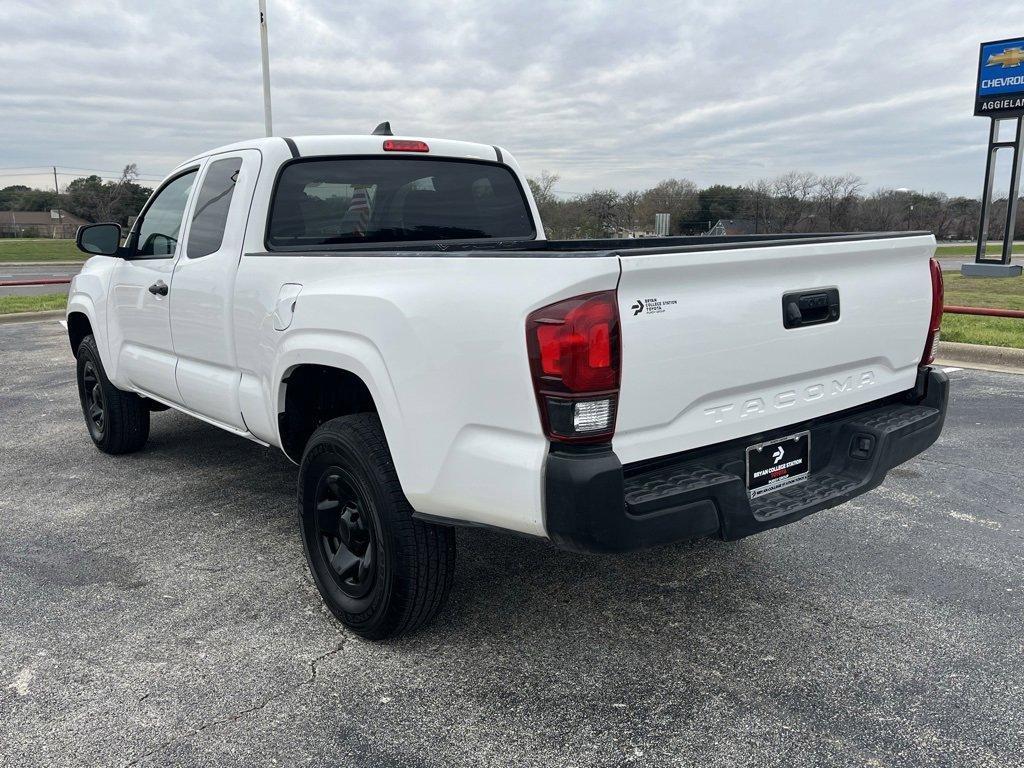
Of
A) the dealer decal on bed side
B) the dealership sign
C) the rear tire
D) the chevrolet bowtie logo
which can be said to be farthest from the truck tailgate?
the chevrolet bowtie logo

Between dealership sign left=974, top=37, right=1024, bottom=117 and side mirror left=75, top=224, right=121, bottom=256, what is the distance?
931 inches

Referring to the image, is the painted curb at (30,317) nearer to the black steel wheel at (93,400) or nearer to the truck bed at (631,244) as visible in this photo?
the black steel wheel at (93,400)

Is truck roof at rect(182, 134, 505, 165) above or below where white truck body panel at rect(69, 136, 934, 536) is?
above

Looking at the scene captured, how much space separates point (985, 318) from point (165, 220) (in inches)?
469

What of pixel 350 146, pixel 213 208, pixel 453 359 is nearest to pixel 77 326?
pixel 213 208

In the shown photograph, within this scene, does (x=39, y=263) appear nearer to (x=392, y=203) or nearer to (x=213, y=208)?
(x=213, y=208)

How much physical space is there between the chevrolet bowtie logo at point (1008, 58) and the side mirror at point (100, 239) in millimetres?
23787

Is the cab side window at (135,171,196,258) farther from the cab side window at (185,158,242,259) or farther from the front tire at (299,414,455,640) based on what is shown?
the front tire at (299,414,455,640)

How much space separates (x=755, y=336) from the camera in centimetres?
262

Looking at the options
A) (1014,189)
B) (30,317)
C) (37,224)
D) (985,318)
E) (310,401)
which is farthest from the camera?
(37,224)

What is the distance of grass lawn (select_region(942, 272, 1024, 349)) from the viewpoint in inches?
373

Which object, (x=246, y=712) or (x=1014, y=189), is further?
(x=1014, y=189)

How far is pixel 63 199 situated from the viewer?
244ft

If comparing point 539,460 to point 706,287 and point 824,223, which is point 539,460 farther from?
point 824,223
